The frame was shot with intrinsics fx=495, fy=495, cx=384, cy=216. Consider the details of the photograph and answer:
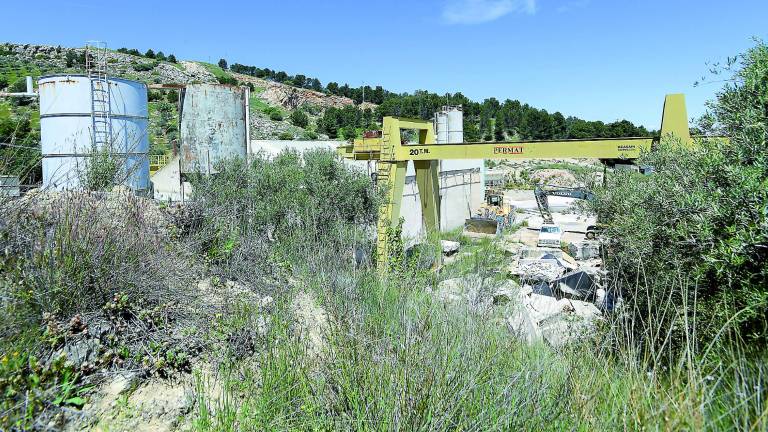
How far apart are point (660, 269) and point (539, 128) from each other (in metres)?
93.4

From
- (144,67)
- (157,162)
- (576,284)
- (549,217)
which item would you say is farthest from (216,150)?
(144,67)

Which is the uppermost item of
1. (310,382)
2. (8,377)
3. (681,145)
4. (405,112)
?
(405,112)

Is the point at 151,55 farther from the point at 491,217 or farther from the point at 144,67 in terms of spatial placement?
the point at 491,217

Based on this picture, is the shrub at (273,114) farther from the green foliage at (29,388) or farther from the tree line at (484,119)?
the green foliage at (29,388)

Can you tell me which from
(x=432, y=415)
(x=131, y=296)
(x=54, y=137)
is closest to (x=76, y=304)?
(x=131, y=296)

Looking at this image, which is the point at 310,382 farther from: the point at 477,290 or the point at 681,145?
the point at 681,145

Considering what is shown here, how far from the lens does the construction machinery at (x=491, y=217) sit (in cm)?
2233

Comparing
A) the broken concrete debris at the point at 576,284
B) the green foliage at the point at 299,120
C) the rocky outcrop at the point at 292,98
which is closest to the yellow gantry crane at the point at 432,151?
the broken concrete debris at the point at 576,284

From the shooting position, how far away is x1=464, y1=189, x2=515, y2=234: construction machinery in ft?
73.3

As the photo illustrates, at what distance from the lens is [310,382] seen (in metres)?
3.27

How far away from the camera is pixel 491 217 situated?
80.2 ft

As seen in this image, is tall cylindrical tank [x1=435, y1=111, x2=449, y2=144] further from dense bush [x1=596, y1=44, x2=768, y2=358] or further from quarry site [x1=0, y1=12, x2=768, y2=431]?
dense bush [x1=596, y1=44, x2=768, y2=358]

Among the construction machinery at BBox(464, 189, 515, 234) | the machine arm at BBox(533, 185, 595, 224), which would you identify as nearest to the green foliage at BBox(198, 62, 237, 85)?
the construction machinery at BBox(464, 189, 515, 234)

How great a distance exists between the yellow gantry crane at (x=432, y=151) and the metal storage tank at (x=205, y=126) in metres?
3.74
